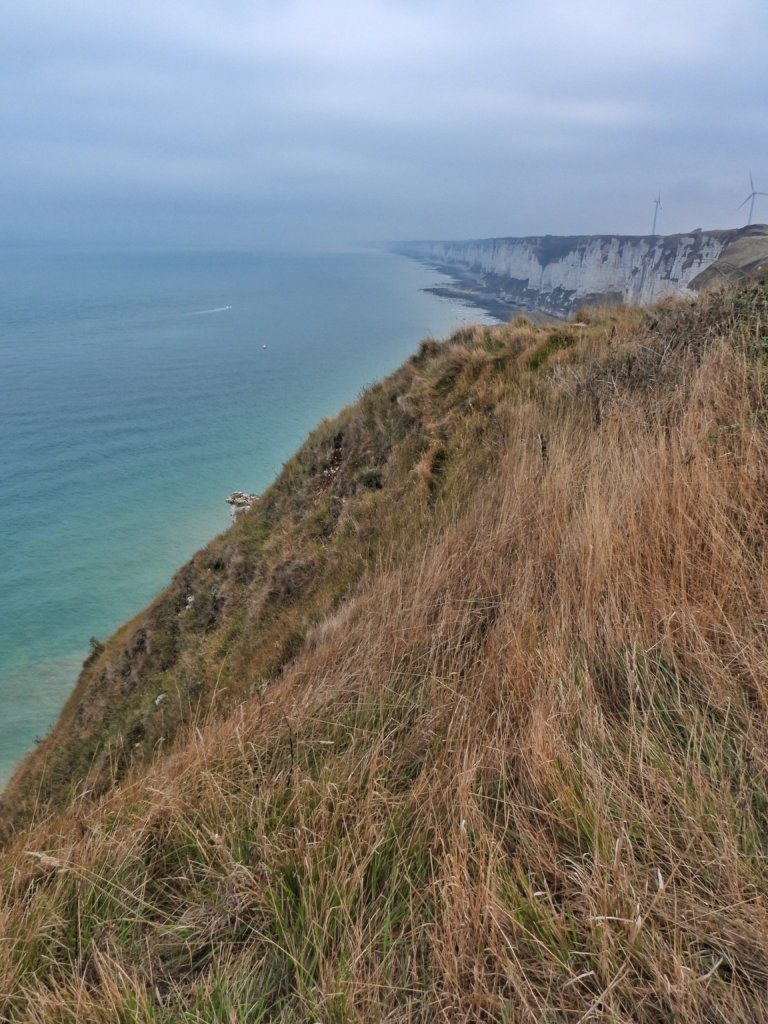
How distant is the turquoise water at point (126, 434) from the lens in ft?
98.5

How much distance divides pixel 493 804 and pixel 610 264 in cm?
8847

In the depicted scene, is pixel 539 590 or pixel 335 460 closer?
pixel 539 590

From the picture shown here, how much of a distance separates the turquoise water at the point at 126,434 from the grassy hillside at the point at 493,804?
12.8 meters

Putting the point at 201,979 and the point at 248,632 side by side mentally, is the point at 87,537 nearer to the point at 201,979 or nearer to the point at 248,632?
the point at 248,632

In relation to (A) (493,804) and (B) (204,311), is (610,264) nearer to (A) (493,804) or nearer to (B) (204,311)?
(A) (493,804)

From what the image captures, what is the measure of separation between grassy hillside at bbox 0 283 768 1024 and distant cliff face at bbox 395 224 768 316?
7.41 m

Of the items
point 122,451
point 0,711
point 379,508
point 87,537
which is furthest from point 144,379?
point 379,508

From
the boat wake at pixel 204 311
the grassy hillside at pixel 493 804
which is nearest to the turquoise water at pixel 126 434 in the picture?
the boat wake at pixel 204 311

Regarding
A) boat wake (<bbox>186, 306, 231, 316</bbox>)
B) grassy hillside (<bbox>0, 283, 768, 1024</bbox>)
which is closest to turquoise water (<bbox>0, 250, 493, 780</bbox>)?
boat wake (<bbox>186, 306, 231, 316</bbox>)

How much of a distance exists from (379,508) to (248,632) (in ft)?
10.1

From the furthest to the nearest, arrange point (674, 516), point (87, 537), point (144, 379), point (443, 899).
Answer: point (144, 379) < point (87, 537) < point (674, 516) < point (443, 899)

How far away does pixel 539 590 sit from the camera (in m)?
3.62

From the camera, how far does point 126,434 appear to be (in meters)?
57.2

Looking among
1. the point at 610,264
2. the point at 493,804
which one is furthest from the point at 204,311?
the point at 493,804
